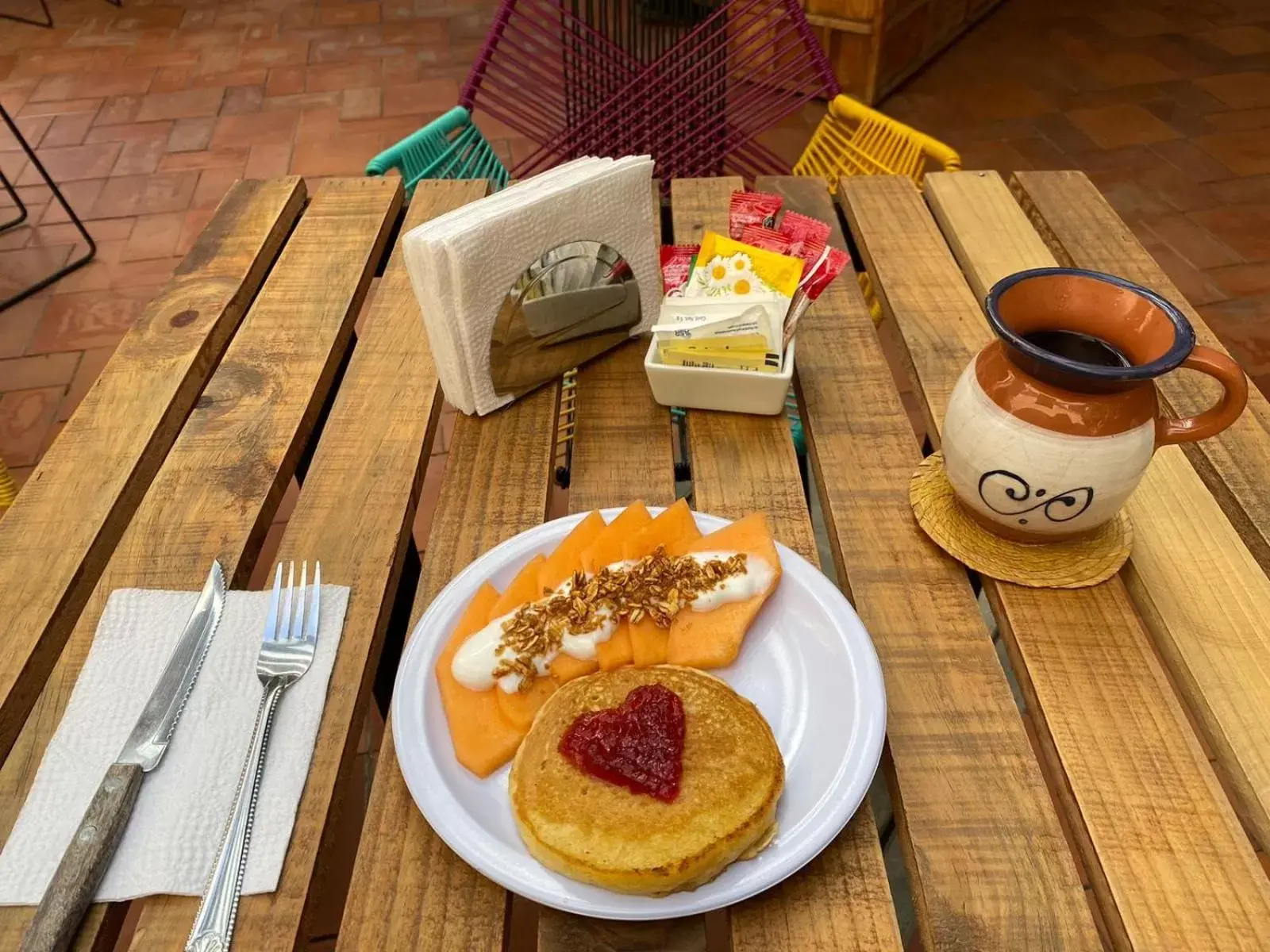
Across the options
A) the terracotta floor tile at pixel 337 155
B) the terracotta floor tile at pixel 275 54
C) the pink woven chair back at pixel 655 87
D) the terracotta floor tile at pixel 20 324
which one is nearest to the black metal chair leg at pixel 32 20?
the terracotta floor tile at pixel 275 54

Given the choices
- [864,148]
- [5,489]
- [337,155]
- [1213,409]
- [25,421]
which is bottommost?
[25,421]

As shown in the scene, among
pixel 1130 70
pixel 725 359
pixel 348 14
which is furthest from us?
pixel 348 14

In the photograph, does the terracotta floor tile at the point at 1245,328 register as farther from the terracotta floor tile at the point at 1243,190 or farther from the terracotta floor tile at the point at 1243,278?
A: the terracotta floor tile at the point at 1243,190

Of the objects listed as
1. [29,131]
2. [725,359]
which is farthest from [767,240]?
[29,131]

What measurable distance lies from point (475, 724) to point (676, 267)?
52 cm

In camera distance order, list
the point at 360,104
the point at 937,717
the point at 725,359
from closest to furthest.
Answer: the point at 937,717
the point at 725,359
the point at 360,104

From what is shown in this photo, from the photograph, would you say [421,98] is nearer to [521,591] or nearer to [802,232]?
[802,232]

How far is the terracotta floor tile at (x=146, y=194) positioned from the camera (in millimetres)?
2660

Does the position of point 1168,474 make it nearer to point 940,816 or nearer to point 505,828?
point 940,816

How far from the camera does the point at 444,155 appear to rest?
4.84 feet

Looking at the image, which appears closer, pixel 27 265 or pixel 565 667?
pixel 565 667

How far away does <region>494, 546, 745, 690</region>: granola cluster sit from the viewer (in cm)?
63

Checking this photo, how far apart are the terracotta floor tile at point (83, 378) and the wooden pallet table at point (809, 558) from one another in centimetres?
113

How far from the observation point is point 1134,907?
0.54m
